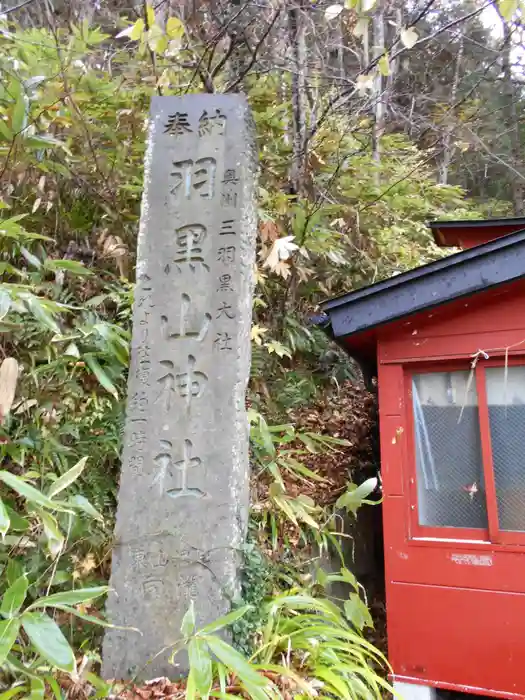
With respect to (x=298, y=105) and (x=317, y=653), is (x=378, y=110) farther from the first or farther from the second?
(x=317, y=653)

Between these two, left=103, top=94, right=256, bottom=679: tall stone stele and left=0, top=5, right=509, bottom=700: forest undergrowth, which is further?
left=103, top=94, right=256, bottom=679: tall stone stele

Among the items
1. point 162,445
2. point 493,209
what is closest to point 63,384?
point 162,445

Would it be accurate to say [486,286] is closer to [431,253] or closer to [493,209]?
[431,253]

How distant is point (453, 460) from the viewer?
14.7ft

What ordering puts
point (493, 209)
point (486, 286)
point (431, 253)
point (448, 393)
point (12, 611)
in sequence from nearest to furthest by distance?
1. point (12, 611)
2. point (486, 286)
3. point (448, 393)
4. point (431, 253)
5. point (493, 209)

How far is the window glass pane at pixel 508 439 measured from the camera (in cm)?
419

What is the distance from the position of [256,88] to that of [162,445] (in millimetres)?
4767

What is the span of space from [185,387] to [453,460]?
98.7 inches

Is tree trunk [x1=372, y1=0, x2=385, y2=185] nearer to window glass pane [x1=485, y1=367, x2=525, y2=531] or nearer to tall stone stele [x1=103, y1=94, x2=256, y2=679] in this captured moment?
tall stone stele [x1=103, y1=94, x2=256, y2=679]

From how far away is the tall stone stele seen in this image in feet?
9.57

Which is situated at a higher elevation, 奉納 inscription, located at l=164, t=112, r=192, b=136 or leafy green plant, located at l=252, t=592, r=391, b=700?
奉納 inscription, located at l=164, t=112, r=192, b=136

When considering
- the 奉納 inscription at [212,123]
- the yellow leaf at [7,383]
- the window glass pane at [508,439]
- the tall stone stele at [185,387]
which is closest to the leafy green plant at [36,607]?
the yellow leaf at [7,383]

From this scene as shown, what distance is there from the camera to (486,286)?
13.9 ft

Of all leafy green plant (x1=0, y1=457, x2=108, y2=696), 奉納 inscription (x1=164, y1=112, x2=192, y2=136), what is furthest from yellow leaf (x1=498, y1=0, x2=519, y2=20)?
leafy green plant (x1=0, y1=457, x2=108, y2=696)
